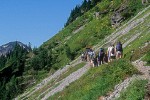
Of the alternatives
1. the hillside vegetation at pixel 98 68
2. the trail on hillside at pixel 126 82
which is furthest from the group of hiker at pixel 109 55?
the trail on hillside at pixel 126 82

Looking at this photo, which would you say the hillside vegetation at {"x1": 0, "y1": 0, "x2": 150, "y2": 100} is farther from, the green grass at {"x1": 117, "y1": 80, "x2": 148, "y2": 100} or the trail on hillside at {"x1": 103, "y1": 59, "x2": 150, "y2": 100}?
the green grass at {"x1": 117, "y1": 80, "x2": 148, "y2": 100}

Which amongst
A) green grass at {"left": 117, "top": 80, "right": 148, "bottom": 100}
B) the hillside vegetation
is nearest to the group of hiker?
the hillside vegetation

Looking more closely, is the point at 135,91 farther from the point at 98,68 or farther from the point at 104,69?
the point at 98,68

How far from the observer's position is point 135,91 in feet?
73.8

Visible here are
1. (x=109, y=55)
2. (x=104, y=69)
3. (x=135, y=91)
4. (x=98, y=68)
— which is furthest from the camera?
(x=109, y=55)

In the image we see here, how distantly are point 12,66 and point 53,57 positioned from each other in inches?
1927

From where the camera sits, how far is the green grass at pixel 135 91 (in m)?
21.8

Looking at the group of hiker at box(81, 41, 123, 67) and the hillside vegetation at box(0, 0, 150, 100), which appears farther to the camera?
the group of hiker at box(81, 41, 123, 67)

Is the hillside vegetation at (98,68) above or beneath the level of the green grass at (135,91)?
above

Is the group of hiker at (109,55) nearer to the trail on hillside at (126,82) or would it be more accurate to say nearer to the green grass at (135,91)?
the trail on hillside at (126,82)

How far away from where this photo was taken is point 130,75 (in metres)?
26.8

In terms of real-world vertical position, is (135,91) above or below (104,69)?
below

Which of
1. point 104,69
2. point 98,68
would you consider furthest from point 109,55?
point 104,69

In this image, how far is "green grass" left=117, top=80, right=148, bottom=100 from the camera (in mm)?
21781
